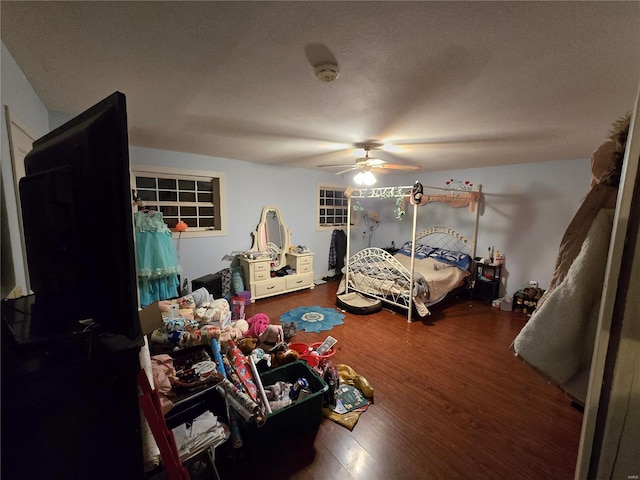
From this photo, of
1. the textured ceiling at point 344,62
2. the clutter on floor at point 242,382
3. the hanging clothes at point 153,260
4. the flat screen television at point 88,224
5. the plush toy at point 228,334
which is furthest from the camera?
the hanging clothes at point 153,260

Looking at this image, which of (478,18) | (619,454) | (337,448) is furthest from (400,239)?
(619,454)

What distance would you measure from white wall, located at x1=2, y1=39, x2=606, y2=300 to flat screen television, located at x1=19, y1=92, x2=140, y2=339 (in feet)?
9.62

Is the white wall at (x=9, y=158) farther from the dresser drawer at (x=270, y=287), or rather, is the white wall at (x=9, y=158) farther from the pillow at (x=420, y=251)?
the pillow at (x=420, y=251)

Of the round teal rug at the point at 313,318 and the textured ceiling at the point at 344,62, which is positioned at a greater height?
the textured ceiling at the point at 344,62

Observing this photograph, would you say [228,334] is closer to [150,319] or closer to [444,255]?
[150,319]

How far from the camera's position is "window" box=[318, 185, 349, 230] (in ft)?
17.1

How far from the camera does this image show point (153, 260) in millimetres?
2799

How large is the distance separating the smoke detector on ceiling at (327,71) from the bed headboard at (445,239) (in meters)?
3.95

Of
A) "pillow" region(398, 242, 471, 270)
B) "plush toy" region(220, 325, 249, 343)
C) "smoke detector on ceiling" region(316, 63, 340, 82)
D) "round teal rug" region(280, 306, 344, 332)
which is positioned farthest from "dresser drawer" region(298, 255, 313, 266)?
"smoke detector on ceiling" region(316, 63, 340, 82)

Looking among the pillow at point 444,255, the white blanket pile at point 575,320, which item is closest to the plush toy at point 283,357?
the white blanket pile at point 575,320

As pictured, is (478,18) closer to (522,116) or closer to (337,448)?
(522,116)

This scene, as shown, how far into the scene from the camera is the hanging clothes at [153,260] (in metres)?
2.73

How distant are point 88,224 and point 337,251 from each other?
4.75 meters

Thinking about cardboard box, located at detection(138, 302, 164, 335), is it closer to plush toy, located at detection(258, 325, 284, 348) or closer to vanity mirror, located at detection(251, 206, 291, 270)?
plush toy, located at detection(258, 325, 284, 348)
